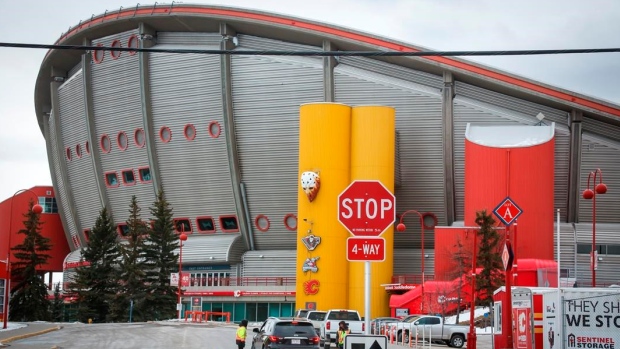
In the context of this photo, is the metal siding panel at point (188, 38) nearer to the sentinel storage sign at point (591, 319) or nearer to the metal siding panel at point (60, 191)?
the metal siding panel at point (60, 191)

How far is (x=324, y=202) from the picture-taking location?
7481 cm

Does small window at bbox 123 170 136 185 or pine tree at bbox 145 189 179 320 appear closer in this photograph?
pine tree at bbox 145 189 179 320

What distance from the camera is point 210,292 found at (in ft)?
283

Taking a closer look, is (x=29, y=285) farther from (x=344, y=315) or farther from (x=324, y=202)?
(x=344, y=315)

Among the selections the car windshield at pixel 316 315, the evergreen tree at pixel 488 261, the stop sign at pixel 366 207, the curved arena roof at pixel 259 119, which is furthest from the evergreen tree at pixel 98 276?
the stop sign at pixel 366 207

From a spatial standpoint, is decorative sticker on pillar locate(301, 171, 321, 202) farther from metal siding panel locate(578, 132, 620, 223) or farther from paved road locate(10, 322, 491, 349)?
paved road locate(10, 322, 491, 349)

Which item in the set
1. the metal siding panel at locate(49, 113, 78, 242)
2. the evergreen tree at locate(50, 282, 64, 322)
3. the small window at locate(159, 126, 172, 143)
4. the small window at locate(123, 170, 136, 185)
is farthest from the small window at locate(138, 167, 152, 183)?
the evergreen tree at locate(50, 282, 64, 322)

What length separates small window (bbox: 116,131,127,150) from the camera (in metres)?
91.2

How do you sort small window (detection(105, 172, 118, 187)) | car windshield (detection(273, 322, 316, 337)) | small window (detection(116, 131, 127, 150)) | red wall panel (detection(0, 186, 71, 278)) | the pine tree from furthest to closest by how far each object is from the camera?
red wall panel (detection(0, 186, 71, 278)) < small window (detection(105, 172, 118, 187)) < small window (detection(116, 131, 127, 150)) < the pine tree < car windshield (detection(273, 322, 316, 337))

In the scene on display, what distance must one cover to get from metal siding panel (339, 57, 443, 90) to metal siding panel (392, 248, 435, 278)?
43.4ft

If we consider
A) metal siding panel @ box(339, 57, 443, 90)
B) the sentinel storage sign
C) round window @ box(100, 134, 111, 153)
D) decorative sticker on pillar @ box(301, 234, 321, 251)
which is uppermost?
metal siding panel @ box(339, 57, 443, 90)

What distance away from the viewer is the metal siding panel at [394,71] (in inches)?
3125

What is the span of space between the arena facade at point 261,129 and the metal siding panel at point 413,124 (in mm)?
101

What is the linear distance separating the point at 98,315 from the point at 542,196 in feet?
120
